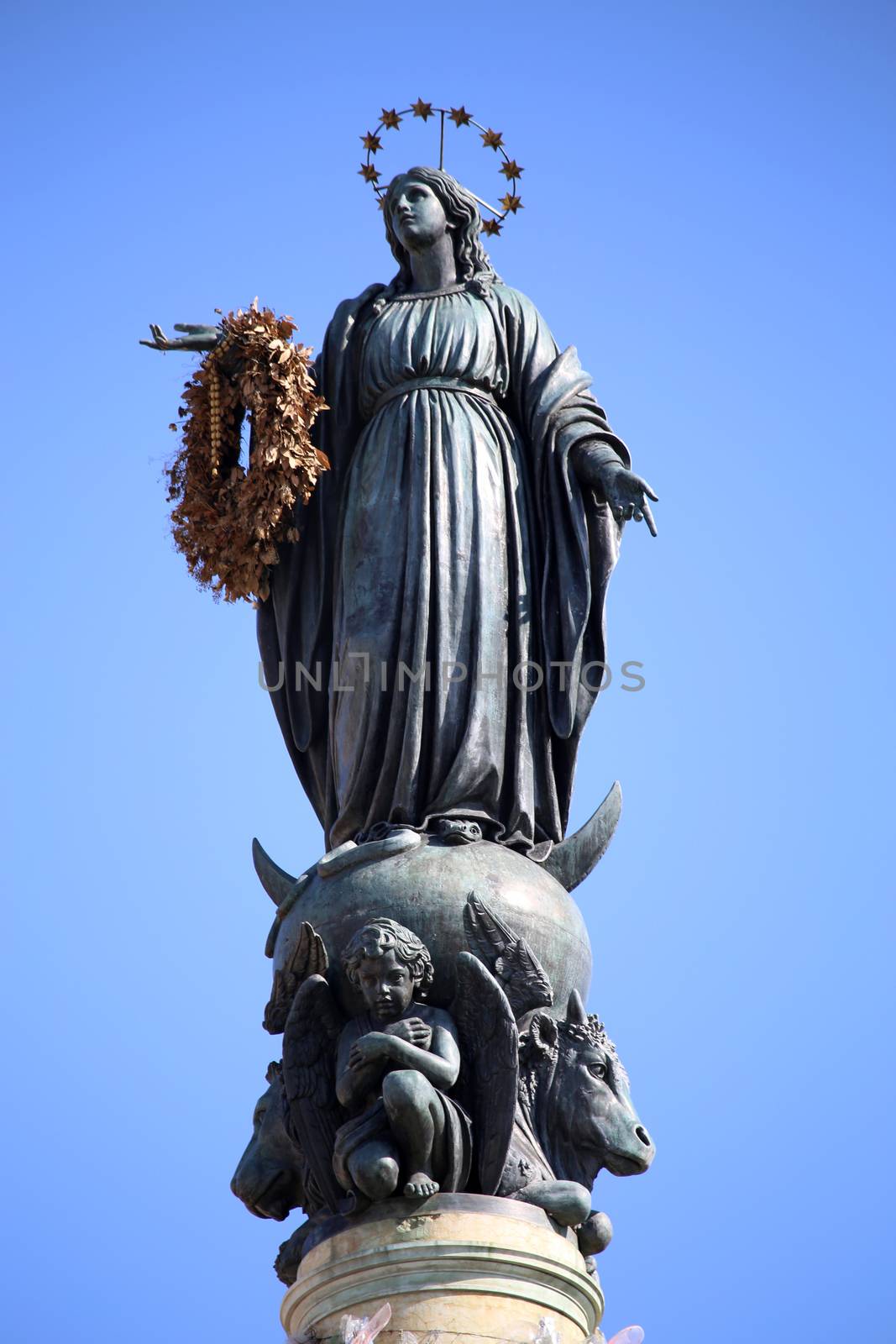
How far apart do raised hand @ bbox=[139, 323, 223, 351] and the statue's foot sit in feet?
10.9

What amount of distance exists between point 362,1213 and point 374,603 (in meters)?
3.55

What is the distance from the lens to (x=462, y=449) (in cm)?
1303

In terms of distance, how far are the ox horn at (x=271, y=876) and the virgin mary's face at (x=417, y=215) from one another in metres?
3.81

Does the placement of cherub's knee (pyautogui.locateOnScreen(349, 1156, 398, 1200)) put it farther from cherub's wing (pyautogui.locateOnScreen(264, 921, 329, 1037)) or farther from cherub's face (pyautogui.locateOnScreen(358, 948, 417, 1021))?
cherub's wing (pyautogui.locateOnScreen(264, 921, 329, 1037))

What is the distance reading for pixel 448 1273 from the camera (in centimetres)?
1052

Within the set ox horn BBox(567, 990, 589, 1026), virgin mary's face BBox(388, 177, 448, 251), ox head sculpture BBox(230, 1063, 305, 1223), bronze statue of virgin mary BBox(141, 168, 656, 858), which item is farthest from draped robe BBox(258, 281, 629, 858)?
ox head sculpture BBox(230, 1063, 305, 1223)

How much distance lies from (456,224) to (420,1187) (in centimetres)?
620

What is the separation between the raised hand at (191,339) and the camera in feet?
43.7

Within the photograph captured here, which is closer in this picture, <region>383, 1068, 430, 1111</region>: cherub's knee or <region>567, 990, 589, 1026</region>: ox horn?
<region>383, 1068, 430, 1111</region>: cherub's knee

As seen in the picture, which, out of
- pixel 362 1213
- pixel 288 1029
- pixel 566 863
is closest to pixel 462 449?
pixel 566 863

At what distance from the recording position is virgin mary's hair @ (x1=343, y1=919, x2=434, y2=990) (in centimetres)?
1112

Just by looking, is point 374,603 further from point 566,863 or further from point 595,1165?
point 595,1165

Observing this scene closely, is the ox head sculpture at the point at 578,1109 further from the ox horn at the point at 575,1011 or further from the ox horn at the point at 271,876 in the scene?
the ox horn at the point at 271,876

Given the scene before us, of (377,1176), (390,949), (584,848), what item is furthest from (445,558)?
(377,1176)
